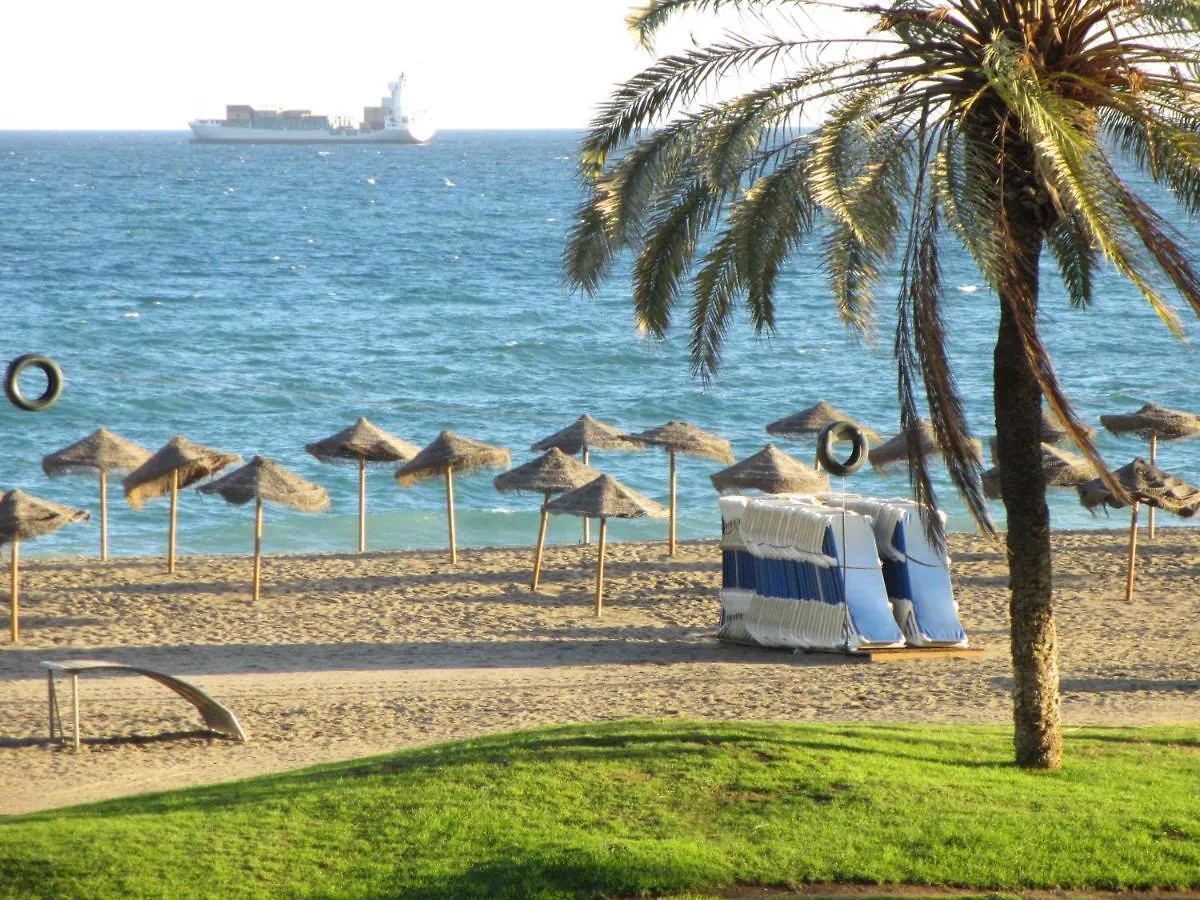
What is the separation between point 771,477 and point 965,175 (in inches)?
499

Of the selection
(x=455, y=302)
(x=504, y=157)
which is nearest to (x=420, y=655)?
(x=455, y=302)

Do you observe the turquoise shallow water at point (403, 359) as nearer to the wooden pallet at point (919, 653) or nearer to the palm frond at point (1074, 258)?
the wooden pallet at point (919, 653)

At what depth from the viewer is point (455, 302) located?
228 ft

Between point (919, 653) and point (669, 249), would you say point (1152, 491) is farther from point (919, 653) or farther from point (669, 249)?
point (669, 249)

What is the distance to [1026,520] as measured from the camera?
1049 cm

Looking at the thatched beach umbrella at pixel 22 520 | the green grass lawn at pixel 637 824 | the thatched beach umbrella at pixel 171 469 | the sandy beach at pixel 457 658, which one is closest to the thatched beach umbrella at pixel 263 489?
the thatched beach umbrella at pixel 171 469

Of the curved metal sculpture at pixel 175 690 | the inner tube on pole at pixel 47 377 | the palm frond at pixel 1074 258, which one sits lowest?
the curved metal sculpture at pixel 175 690

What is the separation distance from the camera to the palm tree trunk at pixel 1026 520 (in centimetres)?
1023

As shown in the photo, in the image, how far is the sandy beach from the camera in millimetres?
14758

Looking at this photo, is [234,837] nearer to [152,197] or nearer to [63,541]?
[63,541]

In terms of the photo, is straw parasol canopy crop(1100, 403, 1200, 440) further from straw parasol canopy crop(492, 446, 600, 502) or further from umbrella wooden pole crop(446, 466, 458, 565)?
umbrella wooden pole crop(446, 466, 458, 565)

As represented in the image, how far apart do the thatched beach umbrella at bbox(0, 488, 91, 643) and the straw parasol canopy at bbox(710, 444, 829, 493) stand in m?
9.09

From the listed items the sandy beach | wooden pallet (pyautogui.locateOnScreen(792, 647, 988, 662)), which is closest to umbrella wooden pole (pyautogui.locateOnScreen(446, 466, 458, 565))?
the sandy beach

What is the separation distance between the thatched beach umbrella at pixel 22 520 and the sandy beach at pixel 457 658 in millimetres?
857
